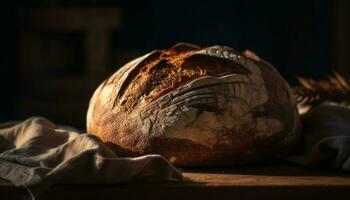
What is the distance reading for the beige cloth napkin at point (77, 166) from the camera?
1.37m

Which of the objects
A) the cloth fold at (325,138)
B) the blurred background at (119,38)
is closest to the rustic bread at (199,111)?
the cloth fold at (325,138)

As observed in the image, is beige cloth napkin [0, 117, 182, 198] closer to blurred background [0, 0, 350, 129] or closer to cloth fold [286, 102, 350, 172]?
cloth fold [286, 102, 350, 172]

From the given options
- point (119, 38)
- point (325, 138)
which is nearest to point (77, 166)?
point (325, 138)

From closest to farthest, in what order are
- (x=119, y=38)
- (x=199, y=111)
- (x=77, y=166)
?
(x=77, y=166)
(x=199, y=111)
(x=119, y=38)

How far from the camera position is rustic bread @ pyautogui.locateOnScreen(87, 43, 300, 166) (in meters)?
1.52

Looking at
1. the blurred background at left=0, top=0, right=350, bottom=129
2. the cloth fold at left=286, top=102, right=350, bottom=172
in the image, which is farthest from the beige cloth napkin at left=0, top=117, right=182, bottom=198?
the blurred background at left=0, top=0, right=350, bottom=129

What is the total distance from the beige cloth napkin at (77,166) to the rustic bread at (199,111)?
0.11 m

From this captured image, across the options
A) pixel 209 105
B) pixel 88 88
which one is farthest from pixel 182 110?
pixel 88 88

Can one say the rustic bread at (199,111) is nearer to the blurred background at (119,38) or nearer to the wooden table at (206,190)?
the wooden table at (206,190)

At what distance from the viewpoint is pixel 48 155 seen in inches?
58.5

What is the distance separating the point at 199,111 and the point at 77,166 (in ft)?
0.99

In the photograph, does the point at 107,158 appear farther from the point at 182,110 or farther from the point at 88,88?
the point at 88,88

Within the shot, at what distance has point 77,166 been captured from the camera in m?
1.38

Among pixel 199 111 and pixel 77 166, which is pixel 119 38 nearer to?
pixel 199 111
